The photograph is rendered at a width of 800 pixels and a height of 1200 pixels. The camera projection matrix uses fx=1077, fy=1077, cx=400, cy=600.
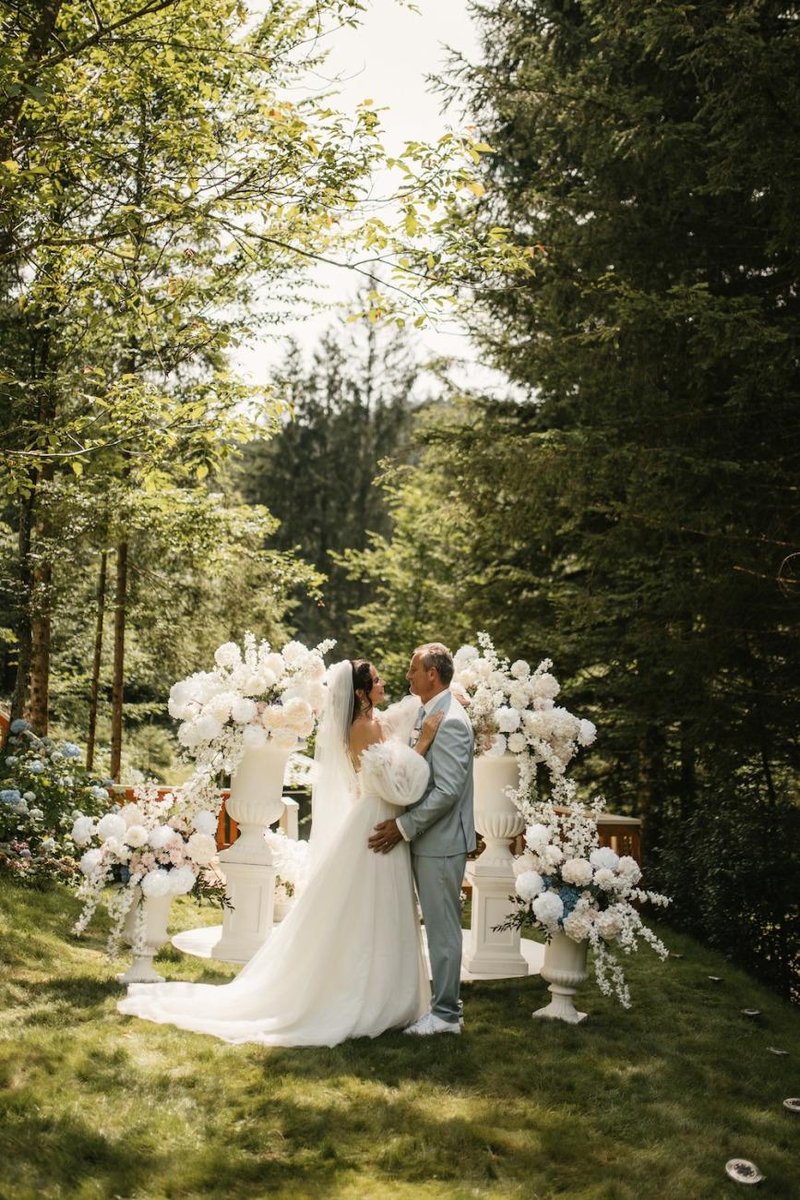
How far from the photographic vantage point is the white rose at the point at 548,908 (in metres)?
5.40

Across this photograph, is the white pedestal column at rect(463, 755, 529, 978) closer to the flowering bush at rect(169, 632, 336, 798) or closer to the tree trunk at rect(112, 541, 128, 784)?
the flowering bush at rect(169, 632, 336, 798)

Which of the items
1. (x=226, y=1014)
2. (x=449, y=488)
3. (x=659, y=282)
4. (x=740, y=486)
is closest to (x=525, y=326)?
(x=449, y=488)

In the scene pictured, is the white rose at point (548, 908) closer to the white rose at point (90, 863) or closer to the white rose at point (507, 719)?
the white rose at point (507, 719)

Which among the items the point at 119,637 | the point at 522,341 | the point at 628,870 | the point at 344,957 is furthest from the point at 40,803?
the point at 522,341

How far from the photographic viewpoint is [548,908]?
5402mm

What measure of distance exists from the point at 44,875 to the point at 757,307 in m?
6.21

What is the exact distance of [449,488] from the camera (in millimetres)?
12977

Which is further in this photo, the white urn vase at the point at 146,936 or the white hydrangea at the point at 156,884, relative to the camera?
the white urn vase at the point at 146,936

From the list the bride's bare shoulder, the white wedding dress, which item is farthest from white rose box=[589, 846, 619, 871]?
the bride's bare shoulder

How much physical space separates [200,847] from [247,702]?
34.1 inches

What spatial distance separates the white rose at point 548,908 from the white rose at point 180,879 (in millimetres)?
1800

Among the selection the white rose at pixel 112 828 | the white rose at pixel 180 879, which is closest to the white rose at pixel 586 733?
the white rose at pixel 180 879

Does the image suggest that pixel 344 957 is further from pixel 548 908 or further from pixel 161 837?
pixel 161 837

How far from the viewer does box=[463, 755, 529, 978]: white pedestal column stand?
22.5ft
